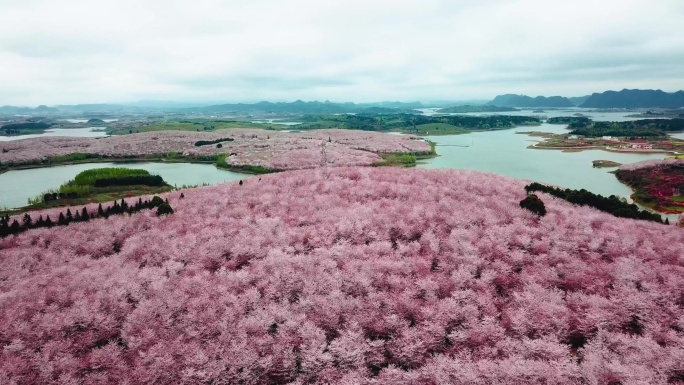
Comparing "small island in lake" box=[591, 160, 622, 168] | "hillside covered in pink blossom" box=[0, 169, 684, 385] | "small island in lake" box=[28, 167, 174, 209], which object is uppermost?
"hillside covered in pink blossom" box=[0, 169, 684, 385]

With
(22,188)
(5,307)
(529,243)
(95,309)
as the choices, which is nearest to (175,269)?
(95,309)

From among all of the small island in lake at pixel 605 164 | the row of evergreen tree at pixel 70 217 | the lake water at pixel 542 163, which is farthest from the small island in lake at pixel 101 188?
the small island in lake at pixel 605 164

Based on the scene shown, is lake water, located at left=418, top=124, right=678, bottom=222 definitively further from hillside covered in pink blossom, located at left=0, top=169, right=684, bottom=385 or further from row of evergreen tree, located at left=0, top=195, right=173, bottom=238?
row of evergreen tree, located at left=0, top=195, right=173, bottom=238

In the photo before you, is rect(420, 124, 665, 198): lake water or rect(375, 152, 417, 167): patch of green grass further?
rect(375, 152, 417, 167): patch of green grass

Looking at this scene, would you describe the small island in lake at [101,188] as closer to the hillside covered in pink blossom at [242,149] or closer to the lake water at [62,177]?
the lake water at [62,177]

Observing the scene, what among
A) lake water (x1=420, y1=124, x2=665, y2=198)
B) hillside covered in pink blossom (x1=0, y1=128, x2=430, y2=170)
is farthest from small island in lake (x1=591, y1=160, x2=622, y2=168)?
hillside covered in pink blossom (x1=0, y1=128, x2=430, y2=170)

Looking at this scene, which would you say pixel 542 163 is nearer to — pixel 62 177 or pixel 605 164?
pixel 605 164

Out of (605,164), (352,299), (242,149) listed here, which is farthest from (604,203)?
(242,149)

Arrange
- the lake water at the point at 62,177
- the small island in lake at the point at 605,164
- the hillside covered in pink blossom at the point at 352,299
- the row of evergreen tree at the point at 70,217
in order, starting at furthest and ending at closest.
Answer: the small island in lake at the point at 605,164, the lake water at the point at 62,177, the row of evergreen tree at the point at 70,217, the hillside covered in pink blossom at the point at 352,299
